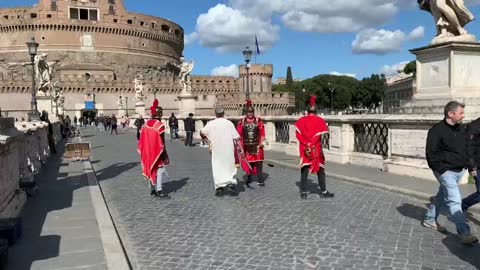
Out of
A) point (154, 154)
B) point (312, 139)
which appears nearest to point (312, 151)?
point (312, 139)

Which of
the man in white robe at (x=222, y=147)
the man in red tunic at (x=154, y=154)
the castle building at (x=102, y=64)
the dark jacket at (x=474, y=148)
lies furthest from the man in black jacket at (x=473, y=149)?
the castle building at (x=102, y=64)

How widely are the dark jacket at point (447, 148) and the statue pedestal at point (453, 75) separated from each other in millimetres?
3726

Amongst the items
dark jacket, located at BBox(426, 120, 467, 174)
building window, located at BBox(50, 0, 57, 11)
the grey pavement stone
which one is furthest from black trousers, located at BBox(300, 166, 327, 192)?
building window, located at BBox(50, 0, 57, 11)

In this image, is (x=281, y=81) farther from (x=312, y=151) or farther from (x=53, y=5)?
(x=312, y=151)

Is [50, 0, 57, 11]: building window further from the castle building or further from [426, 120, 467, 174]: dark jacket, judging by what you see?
[426, 120, 467, 174]: dark jacket

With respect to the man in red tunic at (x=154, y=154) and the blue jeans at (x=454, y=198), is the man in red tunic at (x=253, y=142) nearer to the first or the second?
the man in red tunic at (x=154, y=154)

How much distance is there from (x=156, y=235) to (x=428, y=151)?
3272 mm

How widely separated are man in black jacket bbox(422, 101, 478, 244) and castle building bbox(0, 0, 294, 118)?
68900 mm

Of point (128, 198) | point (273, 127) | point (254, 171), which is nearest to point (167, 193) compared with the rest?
point (128, 198)

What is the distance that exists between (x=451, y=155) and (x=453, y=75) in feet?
14.0

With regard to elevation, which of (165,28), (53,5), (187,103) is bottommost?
(187,103)

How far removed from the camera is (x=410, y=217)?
6480 mm

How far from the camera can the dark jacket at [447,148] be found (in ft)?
17.3

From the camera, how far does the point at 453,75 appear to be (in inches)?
355
